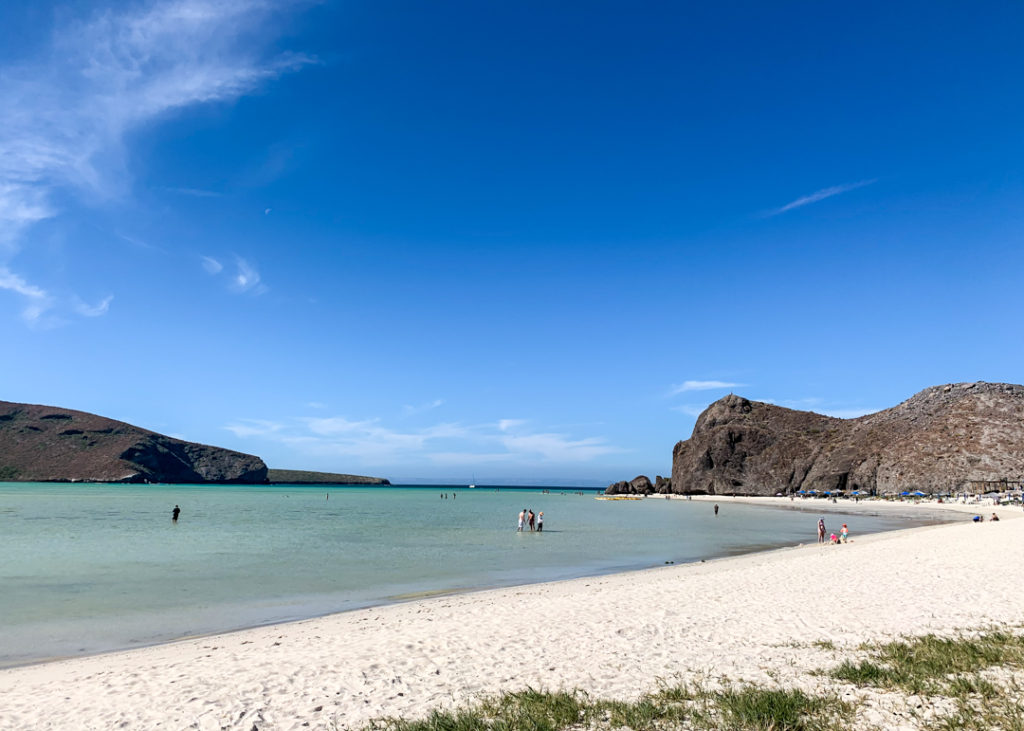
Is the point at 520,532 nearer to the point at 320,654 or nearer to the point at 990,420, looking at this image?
the point at 320,654

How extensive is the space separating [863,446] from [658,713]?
138631 mm

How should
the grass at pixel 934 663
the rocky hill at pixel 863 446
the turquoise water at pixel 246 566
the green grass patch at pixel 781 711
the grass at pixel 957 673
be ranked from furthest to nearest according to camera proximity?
the rocky hill at pixel 863 446, the turquoise water at pixel 246 566, the grass at pixel 934 663, the green grass patch at pixel 781 711, the grass at pixel 957 673

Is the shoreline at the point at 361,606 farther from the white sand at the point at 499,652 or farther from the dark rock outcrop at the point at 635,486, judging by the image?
the dark rock outcrop at the point at 635,486

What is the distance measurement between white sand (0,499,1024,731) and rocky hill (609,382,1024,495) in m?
104

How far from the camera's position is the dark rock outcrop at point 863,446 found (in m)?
101

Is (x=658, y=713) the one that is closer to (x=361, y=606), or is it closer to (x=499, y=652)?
(x=499, y=652)

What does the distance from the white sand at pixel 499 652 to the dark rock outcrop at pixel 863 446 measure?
103443 millimetres

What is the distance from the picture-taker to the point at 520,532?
4384 cm

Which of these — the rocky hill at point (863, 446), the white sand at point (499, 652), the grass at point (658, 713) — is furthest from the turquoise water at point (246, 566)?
the rocky hill at point (863, 446)

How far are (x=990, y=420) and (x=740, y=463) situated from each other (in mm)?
55320

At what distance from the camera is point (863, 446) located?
124m

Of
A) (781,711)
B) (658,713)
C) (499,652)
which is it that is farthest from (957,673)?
(499,652)

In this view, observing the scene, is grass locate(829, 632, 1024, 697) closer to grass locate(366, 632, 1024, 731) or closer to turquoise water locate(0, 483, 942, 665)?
grass locate(366, 632, 1024, 731)

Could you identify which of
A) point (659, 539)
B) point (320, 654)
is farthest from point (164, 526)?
point (320, 654)
